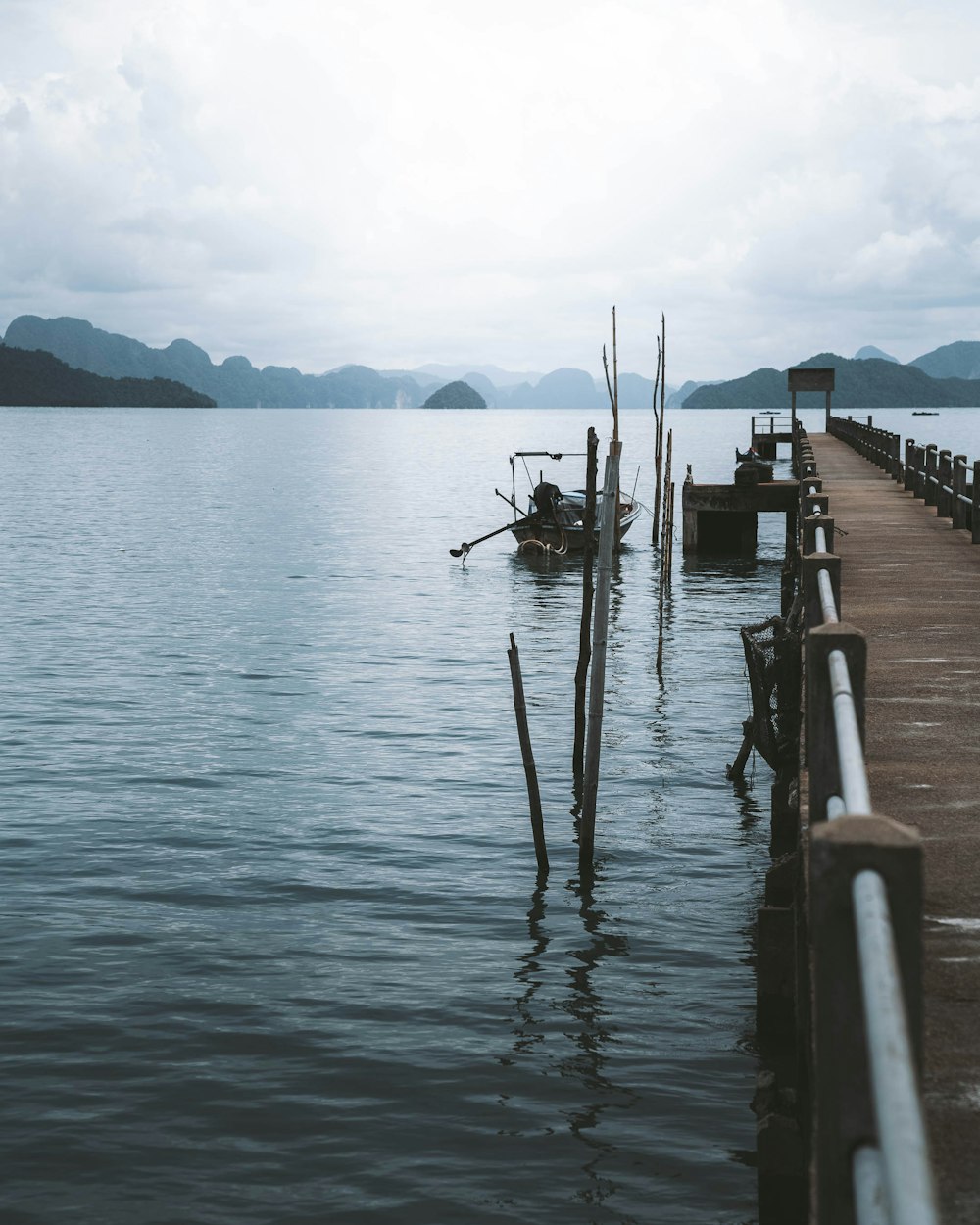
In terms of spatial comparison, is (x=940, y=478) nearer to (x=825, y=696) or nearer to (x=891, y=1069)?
(x=825, y=696)

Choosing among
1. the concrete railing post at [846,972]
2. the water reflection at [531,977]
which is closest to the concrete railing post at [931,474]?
the water reflection at [531,977]

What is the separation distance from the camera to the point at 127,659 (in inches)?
1011

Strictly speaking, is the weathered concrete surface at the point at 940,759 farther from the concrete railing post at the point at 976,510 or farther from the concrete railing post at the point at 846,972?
the concrete railing post at the point at 846,972

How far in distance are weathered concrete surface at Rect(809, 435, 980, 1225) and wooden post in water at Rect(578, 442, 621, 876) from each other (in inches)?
97.2

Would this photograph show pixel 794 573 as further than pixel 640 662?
No

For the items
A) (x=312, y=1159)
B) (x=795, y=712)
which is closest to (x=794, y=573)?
(x=795, y=712)

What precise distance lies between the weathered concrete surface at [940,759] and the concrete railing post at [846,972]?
2.73 feet

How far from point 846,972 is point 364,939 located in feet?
30.0

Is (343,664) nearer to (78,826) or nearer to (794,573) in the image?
(794,573)

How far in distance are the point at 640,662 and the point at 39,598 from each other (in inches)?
641

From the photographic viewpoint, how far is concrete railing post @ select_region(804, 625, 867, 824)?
18.0ft

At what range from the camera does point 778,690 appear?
1249cm

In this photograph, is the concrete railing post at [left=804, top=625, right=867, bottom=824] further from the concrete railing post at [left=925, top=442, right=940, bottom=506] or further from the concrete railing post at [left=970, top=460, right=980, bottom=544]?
the concrete railing post at [left=925, top=442, right=940, bottom=506]

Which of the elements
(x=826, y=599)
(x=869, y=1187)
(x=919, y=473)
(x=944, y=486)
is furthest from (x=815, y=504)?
(x=919, y=473)
